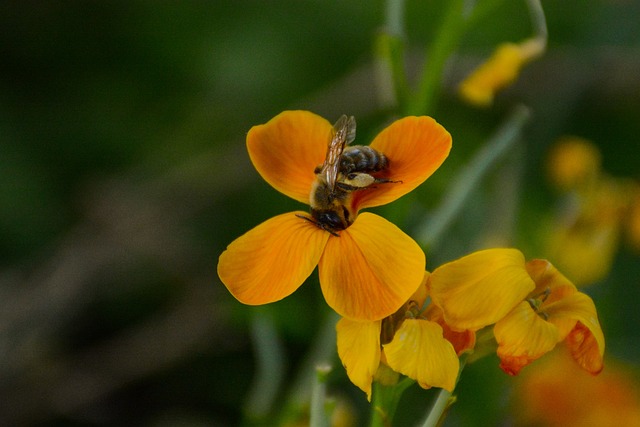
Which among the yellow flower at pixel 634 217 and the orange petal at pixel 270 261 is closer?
the orange petal at pixel 270 261

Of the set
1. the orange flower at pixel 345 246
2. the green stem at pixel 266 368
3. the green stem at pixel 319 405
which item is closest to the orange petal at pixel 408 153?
the orange flower at pixel 345 246

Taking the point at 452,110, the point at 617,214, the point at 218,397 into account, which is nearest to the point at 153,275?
the point at 218,397

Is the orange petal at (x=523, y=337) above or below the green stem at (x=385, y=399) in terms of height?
above

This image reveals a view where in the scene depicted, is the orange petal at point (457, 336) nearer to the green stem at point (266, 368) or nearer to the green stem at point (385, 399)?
the green stem at point (385, 399)

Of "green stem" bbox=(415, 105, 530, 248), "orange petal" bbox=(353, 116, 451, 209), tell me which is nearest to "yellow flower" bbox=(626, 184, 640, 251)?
"green stem" bbox=(415, 105, 530, 248)

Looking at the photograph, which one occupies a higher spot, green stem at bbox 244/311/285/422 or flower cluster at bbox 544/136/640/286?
green stem at bbox 244/311/285/422

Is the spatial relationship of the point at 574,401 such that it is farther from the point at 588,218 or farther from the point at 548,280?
the point at 548,280

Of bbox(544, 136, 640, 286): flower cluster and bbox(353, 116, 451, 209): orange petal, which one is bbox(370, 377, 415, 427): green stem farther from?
bbox(544, 136, 640, 286): flower cluster
